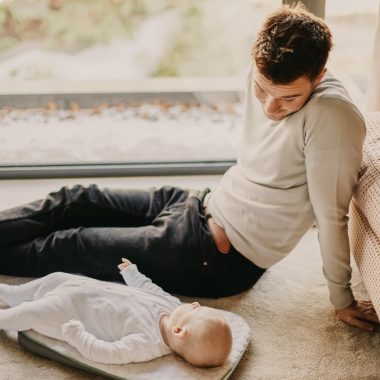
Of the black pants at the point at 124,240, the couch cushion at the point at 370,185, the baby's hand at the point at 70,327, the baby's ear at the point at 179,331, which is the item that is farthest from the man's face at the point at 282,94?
the baby's hand at the point at 70,327

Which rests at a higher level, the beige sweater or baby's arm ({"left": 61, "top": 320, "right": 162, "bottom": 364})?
the beige sweater

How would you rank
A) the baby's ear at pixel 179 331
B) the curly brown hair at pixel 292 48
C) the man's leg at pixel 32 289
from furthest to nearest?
the man's leg at pixel 32 289
the baby's ear at pixel 179 331
the curly brown hair at pixel 292 48

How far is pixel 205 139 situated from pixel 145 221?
0.87 meters

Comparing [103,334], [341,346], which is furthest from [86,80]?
[341,346]

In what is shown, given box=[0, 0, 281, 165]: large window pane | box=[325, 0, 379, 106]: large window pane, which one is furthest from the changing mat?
box=[325, 0, 379, 106]: large window pane

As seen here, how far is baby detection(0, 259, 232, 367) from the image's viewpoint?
4.42ft

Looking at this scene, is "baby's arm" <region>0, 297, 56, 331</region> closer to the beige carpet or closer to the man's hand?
the beige carpet

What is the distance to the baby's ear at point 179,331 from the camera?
134cm

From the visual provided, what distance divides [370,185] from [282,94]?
12.6 inches

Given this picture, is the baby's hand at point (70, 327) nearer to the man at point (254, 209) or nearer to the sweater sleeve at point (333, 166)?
the man at point (254, 209)

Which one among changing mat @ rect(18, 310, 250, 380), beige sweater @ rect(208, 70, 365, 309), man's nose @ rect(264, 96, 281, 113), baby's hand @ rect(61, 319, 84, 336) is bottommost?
changing mat @ rect(18, 310, 250, 380)

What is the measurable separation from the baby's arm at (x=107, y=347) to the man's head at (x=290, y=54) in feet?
2.18

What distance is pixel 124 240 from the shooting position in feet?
5.31

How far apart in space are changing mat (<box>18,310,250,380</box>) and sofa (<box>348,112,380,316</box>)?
0.36 metres
